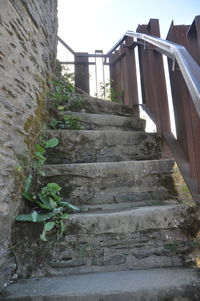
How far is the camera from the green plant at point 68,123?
1.89 meters

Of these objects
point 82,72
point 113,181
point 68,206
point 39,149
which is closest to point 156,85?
point 113,181

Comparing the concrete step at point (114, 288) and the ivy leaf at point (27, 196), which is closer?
the concrete step at point (114, 288)

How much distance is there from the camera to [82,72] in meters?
3.93

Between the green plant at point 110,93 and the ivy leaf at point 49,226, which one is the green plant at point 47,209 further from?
the green plant at point 110,93

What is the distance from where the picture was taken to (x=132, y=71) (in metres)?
2.52

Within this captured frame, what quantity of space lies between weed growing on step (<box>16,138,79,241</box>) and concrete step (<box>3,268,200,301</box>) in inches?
8.5

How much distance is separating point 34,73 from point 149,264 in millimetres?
1464

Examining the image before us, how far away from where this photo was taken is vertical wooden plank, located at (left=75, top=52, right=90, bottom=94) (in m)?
3.85

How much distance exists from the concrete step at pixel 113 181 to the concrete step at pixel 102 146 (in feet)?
0.81

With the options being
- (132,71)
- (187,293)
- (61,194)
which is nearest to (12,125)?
(61,194)

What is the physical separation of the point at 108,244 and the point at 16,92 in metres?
1.01

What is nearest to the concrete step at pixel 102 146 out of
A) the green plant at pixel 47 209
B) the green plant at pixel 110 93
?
the green plant at pixel 47 209

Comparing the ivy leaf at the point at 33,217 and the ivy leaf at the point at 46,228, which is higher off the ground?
the ivy leaf at the point at 33,217

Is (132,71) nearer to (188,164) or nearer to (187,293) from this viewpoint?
(188,164)
